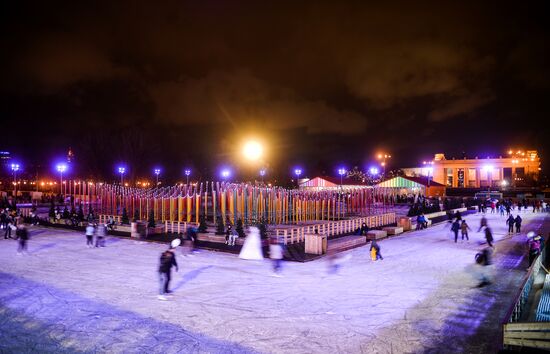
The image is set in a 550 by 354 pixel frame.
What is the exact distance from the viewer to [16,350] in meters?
7.19

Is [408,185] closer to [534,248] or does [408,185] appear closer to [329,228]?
[329,228]

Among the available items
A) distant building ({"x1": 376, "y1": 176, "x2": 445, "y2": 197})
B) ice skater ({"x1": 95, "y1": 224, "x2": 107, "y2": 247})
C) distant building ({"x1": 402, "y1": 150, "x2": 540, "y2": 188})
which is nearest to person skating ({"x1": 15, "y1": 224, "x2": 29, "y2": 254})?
ice skater ({"x1": 95, "y1": 224, "x2": 107, "y2": 247})

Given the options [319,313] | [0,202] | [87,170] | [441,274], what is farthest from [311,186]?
[319,313]

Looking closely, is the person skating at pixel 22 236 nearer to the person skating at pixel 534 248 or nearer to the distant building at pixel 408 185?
the person skating at pixel 534 248

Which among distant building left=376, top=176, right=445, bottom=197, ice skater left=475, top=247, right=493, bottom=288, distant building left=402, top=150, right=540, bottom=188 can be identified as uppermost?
distant building left=402, top=150, right=540, bottom=188

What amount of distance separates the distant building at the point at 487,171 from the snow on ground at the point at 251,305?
77.9 meters

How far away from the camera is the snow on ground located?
7.61 meters

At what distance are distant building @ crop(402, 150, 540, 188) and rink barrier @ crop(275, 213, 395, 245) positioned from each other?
204ft

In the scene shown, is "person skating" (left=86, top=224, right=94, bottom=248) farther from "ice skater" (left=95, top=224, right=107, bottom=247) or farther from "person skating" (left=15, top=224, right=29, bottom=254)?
"person skating" (left=15, top=224, right=29, bottom=254)

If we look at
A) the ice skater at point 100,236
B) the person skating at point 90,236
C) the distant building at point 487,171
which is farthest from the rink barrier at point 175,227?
the distant building at point 487,171

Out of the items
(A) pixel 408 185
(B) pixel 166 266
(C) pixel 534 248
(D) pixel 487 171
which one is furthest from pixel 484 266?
(D) pixel 487 171

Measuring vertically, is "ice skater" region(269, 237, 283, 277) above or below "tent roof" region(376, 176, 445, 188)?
below

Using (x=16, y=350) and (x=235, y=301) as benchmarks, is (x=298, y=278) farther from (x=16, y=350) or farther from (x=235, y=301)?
(x=16, y=350)

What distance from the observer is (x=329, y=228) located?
74.9ft
